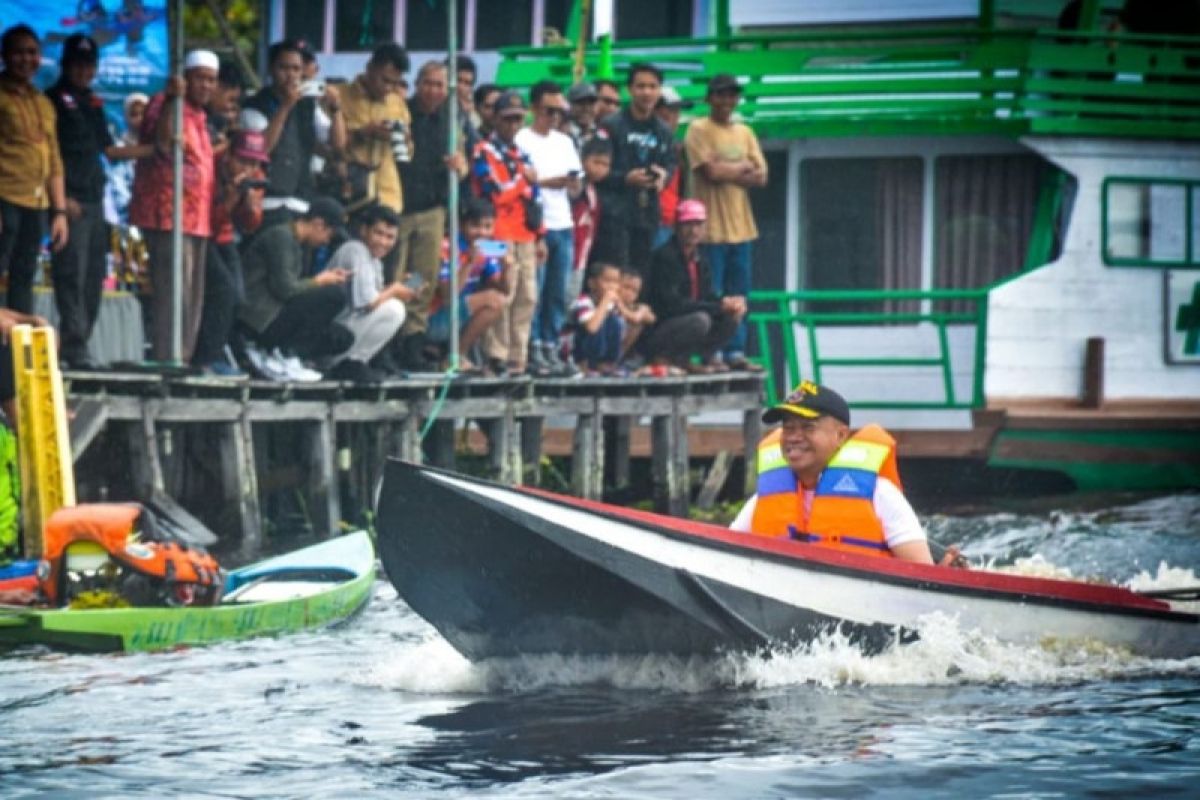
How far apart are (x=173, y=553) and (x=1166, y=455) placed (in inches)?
526

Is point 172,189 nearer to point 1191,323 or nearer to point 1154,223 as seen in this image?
point 1154,223

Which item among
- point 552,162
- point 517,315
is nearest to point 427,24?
point 552,162

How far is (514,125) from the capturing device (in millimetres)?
18625

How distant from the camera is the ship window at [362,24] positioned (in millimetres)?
28094

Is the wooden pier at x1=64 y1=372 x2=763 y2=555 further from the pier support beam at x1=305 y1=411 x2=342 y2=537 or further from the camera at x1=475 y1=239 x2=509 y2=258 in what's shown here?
the camera at x1=475 y1=239 x2=509 y2=258

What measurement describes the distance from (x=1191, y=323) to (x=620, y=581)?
1455 cm

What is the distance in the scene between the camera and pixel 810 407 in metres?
12.0

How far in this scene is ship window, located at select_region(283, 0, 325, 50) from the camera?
2833cm

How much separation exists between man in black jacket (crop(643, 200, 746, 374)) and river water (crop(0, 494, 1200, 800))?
7.60 metres

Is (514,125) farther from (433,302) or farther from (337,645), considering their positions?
(337,645)

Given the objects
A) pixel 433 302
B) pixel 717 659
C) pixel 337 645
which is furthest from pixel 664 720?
pixel 433 302

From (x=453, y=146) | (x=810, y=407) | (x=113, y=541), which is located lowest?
(x=113, y=541)

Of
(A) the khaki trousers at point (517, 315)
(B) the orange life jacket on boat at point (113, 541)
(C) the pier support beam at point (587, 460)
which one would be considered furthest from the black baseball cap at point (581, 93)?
(B) the orange life jacket on boat at point (113, 541)

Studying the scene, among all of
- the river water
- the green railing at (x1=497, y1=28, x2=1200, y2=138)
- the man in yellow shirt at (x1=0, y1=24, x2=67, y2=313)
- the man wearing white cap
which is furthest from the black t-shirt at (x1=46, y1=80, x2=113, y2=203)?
the green railing at (x1=497, y1=28, x2=1200, y2=138)
